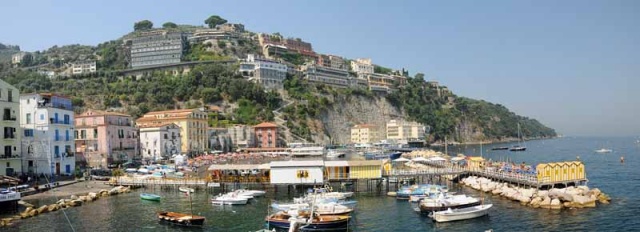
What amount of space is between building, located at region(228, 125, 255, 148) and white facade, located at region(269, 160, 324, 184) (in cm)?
7518

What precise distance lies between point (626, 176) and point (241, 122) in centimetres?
9278

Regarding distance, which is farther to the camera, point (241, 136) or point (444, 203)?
point (241, 136)

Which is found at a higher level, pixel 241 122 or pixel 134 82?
pixel 134 82

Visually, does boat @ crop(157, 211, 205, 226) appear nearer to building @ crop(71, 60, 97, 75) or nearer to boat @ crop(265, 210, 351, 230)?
boat @ crop(265, 210, 351, 230)

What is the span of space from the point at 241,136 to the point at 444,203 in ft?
305

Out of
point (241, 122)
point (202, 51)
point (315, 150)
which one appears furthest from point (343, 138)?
point (315, 150)

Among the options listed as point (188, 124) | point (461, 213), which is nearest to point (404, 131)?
point (188, 124)

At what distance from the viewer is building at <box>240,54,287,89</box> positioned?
162625 mm

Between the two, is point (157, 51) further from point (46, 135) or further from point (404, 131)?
point (46, 135)

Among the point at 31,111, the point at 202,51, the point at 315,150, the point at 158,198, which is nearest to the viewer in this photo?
the point at 158,198

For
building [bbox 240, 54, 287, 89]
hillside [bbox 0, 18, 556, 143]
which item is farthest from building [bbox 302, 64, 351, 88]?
building [bbox 240, 54, 287, 89]

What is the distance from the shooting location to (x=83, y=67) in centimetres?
17500

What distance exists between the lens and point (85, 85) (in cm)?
15262

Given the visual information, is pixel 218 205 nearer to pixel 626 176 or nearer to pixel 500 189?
pixel 500 189
